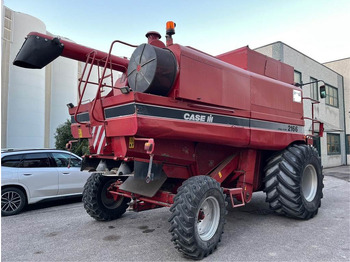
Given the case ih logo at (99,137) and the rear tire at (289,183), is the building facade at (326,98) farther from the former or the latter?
the case ih logo at (99,137)

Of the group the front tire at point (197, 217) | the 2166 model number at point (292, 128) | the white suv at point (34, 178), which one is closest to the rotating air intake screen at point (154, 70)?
the front tire at point (197, 217)

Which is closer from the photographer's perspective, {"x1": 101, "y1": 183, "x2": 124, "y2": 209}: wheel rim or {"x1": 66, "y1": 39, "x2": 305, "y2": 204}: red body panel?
{"x1": 66, "y1": 39, "x2": 305, "y2": 204}: red body panel

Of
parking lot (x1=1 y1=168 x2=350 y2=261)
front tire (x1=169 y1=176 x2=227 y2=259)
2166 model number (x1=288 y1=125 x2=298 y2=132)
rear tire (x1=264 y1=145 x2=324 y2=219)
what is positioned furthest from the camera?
2166 model number (x1=288 y1=125 x2=298 y2=132)

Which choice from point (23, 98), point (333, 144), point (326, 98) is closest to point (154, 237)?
point (23, 98)

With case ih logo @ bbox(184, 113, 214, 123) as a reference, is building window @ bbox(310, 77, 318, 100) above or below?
above

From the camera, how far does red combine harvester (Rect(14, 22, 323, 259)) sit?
3.82m

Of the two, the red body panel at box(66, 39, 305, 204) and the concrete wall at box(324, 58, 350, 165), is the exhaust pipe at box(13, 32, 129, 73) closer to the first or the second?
the red body panel at box(66, 39, 305, 204)

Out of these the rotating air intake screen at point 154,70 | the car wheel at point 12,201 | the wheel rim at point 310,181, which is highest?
the rotating air intake screen at point 154,70

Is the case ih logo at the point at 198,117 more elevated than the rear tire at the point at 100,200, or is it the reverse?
the case ih logo at the point at 198,117

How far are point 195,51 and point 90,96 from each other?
1792cm

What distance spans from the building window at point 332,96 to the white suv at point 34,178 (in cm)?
1841

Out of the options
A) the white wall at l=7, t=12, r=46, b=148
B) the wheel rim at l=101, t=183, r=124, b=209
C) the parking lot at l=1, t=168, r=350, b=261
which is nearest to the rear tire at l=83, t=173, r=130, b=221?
the wheel rim at l=101, t=183, r=124, b=209

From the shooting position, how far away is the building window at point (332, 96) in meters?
20.0

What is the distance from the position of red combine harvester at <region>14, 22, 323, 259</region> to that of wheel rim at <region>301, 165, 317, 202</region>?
0.03 meters
